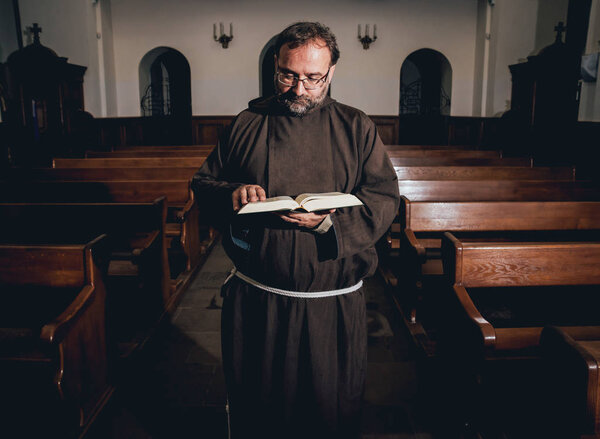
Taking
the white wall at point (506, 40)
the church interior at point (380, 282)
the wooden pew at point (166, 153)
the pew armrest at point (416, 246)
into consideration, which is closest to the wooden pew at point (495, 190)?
the church interior at point (380, 282)

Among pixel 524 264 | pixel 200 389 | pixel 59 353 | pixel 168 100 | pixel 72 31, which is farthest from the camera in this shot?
pixel 168 100

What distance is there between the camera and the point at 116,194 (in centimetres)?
407

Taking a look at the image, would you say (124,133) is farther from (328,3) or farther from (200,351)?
(200,351)

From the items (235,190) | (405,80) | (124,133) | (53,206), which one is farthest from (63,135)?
(405,80)

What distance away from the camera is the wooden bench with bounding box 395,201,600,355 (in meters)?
3.08

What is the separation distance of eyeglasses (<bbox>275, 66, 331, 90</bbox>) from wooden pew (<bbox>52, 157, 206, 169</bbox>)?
3.65 metres

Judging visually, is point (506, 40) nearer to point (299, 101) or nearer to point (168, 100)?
point (168, 100)

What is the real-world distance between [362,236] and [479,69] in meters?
10.1

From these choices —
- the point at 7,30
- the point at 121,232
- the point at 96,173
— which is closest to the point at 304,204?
the point at 121,232

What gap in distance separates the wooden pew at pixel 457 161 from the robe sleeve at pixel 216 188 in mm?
3794

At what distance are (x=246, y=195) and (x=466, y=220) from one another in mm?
2107

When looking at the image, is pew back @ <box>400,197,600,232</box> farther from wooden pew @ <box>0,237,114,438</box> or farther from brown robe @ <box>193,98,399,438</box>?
wooden pew @ <box>0,237,114,438</box>

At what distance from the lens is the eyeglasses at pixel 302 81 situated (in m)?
1.51

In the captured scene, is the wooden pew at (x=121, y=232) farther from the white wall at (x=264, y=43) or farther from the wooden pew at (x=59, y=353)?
the white wall at (x=264, y=43)
